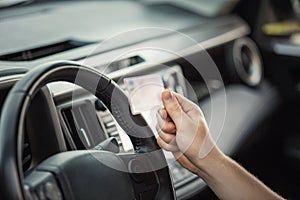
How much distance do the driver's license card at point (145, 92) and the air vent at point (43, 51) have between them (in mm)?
599

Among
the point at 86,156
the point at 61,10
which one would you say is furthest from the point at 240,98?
the point at 86,156

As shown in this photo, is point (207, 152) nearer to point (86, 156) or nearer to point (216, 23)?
point (86, 156)

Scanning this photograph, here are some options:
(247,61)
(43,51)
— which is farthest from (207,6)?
(43,51)

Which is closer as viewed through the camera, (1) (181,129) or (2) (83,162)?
(2) (83,162)

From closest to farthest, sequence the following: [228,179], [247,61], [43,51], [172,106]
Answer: [172,106], [228,179], [43,51], [247,61]

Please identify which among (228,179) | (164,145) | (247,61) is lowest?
(247,61)

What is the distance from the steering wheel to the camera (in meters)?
0.79

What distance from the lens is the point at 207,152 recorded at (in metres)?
1.11

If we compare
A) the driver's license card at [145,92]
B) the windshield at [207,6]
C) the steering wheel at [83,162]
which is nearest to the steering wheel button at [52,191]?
the steering wheel at [83,162]

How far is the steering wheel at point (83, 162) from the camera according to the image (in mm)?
786

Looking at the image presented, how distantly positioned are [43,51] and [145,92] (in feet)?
2.22

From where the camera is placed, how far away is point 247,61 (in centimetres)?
213

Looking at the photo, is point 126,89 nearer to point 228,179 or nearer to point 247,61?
point 228,179

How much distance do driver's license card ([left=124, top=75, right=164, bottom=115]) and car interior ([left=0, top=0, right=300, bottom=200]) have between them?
0.03 metres
